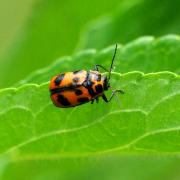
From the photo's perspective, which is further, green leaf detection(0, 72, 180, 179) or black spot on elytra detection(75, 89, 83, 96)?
black spot on elytra detection(75, 89, 83, 96)

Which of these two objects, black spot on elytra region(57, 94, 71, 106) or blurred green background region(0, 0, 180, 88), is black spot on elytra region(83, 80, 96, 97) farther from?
blurred green background region(0, 0, 180, 88)

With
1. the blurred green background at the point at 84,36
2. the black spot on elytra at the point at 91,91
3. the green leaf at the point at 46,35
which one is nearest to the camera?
the black spot on elytra at the point at 91,91

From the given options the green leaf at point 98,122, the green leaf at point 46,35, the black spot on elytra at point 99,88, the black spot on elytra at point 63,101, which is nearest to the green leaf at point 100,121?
the green leaf at point 98,122

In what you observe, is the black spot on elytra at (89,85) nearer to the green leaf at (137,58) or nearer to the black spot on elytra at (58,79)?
the black spot on elytra at (58,79)

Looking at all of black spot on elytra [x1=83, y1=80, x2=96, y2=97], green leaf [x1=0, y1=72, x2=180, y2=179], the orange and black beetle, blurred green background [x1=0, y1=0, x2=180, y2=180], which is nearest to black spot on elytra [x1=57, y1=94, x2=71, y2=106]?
the orange and black beetle

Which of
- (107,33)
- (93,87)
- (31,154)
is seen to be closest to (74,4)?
(107,33)

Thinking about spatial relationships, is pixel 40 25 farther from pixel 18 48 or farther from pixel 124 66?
pixel 124 66
